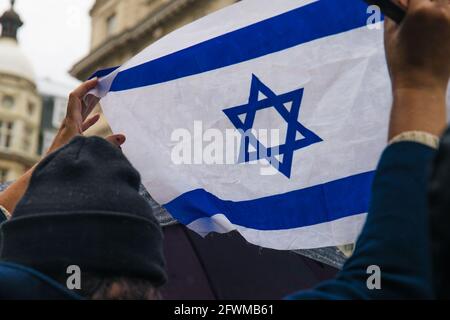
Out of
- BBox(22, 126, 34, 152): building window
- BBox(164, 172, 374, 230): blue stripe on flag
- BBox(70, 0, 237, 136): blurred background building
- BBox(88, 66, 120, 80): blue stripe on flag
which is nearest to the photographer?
BBox(164, 172, 374, 230): blue stripe on flag

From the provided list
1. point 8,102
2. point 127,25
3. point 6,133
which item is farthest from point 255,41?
point 8,102

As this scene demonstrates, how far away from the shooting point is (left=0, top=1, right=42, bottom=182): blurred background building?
44.0 m

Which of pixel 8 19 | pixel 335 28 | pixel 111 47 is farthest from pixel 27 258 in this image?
pixel 8 19

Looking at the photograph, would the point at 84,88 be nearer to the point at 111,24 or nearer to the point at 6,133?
the point at 111,24

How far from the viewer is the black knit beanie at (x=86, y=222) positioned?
1.35 m

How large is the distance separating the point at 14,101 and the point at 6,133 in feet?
6.43

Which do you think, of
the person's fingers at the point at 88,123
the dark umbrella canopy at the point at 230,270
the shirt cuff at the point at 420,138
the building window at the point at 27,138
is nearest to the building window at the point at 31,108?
the building window at the point at 27,138

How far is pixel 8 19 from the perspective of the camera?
4606cm

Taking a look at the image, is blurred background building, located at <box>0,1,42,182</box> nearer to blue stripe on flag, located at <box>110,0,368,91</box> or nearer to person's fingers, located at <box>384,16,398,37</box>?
blue stripe on flag, located at <box>110,0,368,91</box>

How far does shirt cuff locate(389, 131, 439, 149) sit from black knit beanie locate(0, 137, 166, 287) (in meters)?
0.52

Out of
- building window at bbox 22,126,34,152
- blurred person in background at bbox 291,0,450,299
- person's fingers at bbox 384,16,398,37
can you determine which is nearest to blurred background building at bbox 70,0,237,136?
building window at bbox 22,126,34,152

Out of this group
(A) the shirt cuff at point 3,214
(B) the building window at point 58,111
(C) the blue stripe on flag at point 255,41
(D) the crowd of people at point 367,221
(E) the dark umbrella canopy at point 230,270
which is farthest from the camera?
(B) the building window at point 58,111

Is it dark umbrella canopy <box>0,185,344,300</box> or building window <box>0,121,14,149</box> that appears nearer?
dark umbrella canopy <box>0,185,344,300</box>

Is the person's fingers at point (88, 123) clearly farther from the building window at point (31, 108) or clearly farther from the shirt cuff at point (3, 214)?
the building window at point (31, 108)
